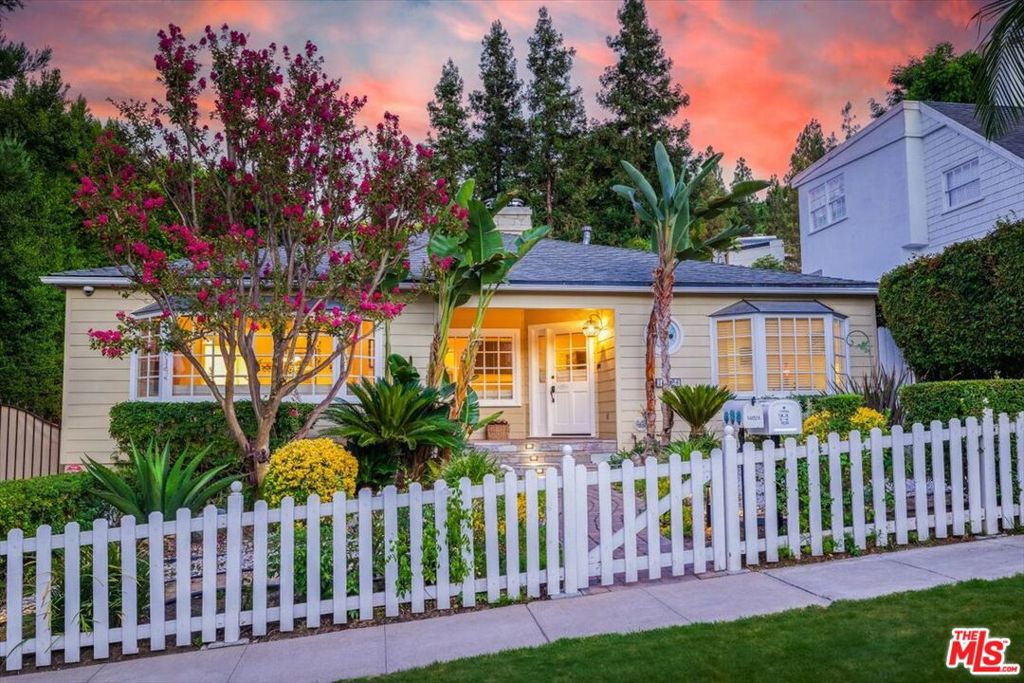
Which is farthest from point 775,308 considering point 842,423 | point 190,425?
point 190,425

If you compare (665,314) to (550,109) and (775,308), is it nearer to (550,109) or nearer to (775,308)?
(775,308)

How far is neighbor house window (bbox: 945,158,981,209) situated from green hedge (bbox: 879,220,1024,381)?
5185 mm

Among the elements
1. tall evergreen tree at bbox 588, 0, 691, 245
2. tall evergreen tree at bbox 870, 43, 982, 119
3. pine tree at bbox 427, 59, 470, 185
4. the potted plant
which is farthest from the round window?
pine tree at bbox 427, 59, 470, 185

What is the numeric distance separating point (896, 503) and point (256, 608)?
500 centimetres

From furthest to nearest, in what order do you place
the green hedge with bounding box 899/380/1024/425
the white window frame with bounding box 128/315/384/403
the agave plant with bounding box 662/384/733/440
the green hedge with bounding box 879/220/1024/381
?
the white window frame with bounding box 128/315/384/403 < the agave plant with bounding box 662/384/733/440 < the green hedge with bounding box 879/220/1024/381 < the green hedge with bounding box 899/380/1024/425

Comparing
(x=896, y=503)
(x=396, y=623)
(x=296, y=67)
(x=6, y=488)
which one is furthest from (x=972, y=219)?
(x=6, y=488)

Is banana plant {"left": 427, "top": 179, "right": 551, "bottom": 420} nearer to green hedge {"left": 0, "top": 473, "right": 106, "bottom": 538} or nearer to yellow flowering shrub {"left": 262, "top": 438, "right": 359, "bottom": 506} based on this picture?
yellow flowering shrub {"left": 262, "top": 438, "right": 359, "bottom": 506}

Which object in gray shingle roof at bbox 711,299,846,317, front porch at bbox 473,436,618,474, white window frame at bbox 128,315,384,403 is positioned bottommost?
front porch at bbox 473,436,618,474

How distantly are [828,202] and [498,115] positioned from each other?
54.0 feet

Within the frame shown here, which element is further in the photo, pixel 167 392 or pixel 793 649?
pixel 167 392

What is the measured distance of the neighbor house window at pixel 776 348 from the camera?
12.4 metres

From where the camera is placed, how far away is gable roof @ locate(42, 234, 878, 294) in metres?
11.2

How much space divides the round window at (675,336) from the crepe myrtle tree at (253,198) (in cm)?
549

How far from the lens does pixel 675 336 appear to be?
12.5m
